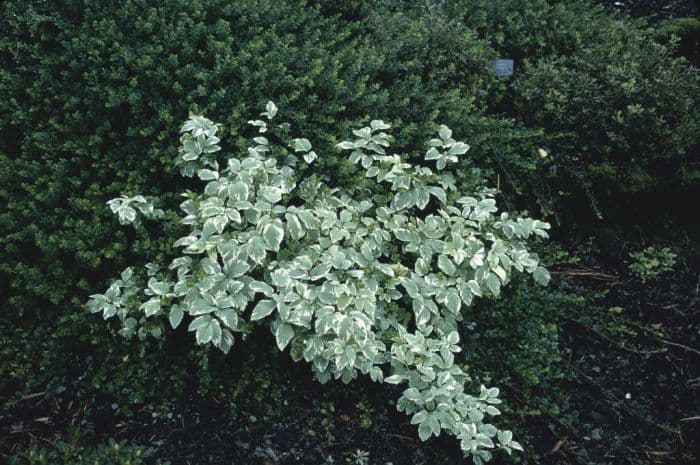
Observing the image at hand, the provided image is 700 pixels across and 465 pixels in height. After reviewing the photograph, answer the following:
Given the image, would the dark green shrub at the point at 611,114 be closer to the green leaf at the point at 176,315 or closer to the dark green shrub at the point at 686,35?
the dark green shrub at the point at 686,35

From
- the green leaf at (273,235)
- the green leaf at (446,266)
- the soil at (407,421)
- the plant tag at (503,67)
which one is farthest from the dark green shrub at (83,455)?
the plant tag at (503,67)

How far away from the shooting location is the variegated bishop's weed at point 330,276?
2.31 metres

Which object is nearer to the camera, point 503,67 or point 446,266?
point 446,266

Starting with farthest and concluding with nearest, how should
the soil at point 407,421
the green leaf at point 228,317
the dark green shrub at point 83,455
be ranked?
the soil at point 407,421, the green leaf at point 228,317, the dark green shrub at point 83,455

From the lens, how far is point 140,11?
127 inches

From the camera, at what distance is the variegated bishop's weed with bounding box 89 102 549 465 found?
231 cm

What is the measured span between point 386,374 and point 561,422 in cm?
92

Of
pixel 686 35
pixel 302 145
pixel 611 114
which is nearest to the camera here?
pixel 302 145

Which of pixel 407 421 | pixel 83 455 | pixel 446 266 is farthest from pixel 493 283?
pixel 83 455

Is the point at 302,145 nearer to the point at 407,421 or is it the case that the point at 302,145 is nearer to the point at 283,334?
the point at 283,334

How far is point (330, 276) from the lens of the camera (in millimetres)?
2381

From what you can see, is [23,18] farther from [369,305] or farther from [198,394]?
[369,305]

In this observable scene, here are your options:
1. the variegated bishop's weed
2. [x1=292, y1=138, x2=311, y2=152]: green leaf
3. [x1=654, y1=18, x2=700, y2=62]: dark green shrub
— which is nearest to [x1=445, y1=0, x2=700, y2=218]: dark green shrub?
[x1=654, y1=18, x2=700, y2=62]: dark green shrub

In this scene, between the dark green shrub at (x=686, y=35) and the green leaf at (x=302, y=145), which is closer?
the green leaf at (x=302, y=145)
